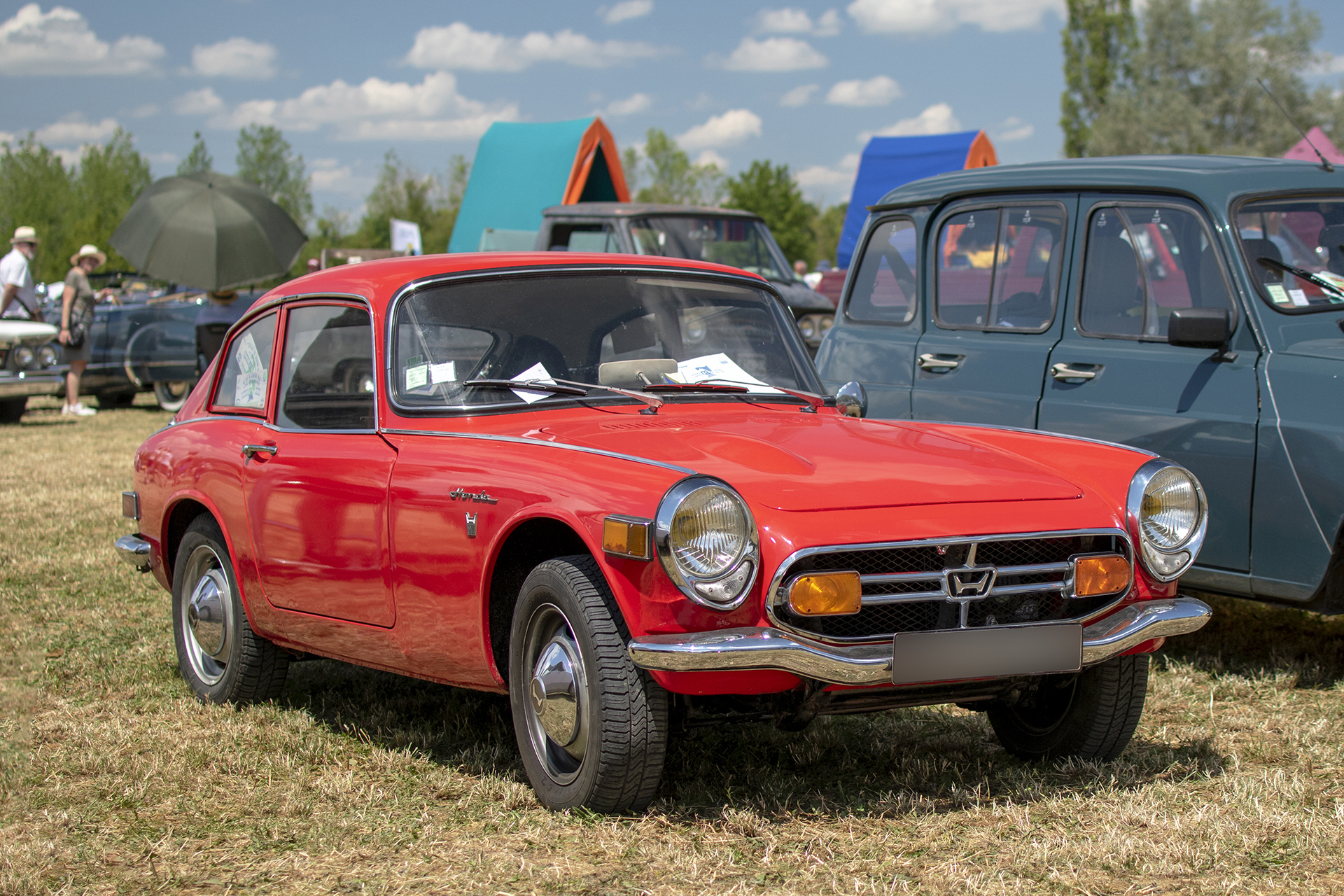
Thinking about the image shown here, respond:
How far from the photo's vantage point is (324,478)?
4.16 metres

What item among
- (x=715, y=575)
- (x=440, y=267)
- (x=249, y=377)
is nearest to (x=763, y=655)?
(x=715, y=575)

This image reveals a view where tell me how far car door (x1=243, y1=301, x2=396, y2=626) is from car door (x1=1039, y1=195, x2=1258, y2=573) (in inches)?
109

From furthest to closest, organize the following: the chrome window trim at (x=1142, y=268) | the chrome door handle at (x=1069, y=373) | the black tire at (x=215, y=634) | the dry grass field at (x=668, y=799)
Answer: the chrome door handle at (x=1069, y=373) → the chrome window trim at (x=1142, y=268) → the black tire at (x=215, y=634) → the dry grass field at (x=668, y=799)

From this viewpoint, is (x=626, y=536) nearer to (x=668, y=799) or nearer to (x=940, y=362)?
(x=668, y=799)

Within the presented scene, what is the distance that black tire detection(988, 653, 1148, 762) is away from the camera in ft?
12.4

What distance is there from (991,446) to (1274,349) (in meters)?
1.60

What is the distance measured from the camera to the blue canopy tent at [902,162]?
77.9 ft

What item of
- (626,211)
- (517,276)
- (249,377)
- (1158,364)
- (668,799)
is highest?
(626,211)

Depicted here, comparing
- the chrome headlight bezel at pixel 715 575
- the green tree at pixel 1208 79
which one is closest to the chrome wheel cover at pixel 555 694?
the chrome headlight bezel at pixel 715 575

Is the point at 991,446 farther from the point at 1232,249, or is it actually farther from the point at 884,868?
the point at 1232,249

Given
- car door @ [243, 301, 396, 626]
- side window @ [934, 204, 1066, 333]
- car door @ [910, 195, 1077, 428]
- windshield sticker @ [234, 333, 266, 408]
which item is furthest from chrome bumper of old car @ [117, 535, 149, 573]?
side window @ [934, 204, 1066, 333]

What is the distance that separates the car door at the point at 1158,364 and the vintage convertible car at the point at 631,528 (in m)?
1.19

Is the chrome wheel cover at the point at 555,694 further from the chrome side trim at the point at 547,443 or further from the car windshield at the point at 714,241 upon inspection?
the car windshield at the point at 714,241

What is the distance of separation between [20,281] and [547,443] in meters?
13.9
